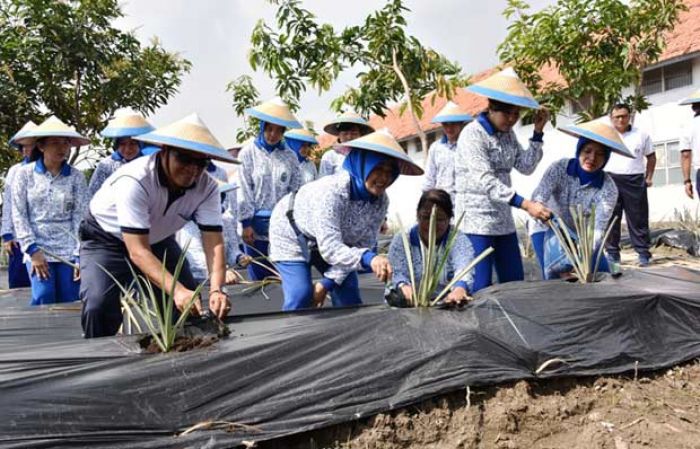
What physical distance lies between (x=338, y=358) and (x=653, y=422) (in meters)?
1.22

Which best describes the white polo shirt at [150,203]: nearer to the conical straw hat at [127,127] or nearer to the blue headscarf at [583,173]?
the conical straw hat at [127,127]

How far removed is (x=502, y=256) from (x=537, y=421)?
1.30 m

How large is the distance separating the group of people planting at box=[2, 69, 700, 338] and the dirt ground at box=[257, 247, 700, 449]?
523 mm

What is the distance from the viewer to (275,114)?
4.59m

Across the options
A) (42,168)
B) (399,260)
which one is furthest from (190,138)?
(42,168)

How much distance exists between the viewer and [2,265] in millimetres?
8039

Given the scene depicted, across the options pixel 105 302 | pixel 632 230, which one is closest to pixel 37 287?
pixel 105 302

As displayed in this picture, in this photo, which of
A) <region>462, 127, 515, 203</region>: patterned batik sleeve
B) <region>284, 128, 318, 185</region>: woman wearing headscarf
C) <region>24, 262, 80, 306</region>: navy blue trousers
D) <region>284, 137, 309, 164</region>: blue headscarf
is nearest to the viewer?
<region>462, 127, 515, 203</region>: patterned batik sleeve

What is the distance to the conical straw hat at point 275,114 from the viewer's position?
15.0ft

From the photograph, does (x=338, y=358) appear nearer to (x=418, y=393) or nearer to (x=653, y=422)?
(x=418, y=393)

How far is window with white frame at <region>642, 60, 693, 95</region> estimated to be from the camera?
41.8ft

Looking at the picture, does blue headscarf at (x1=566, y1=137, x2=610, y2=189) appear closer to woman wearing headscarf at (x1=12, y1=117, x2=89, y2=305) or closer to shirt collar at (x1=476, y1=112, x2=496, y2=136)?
shirt collar at (x1=476, y1=112, x2=496, y2=136)

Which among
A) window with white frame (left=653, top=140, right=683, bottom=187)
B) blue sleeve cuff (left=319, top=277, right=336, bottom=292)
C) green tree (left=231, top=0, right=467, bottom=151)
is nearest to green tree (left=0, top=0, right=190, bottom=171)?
green tree (left=231, top=0, right=467, bottom=151)

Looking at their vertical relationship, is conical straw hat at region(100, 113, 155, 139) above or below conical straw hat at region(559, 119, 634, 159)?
above
